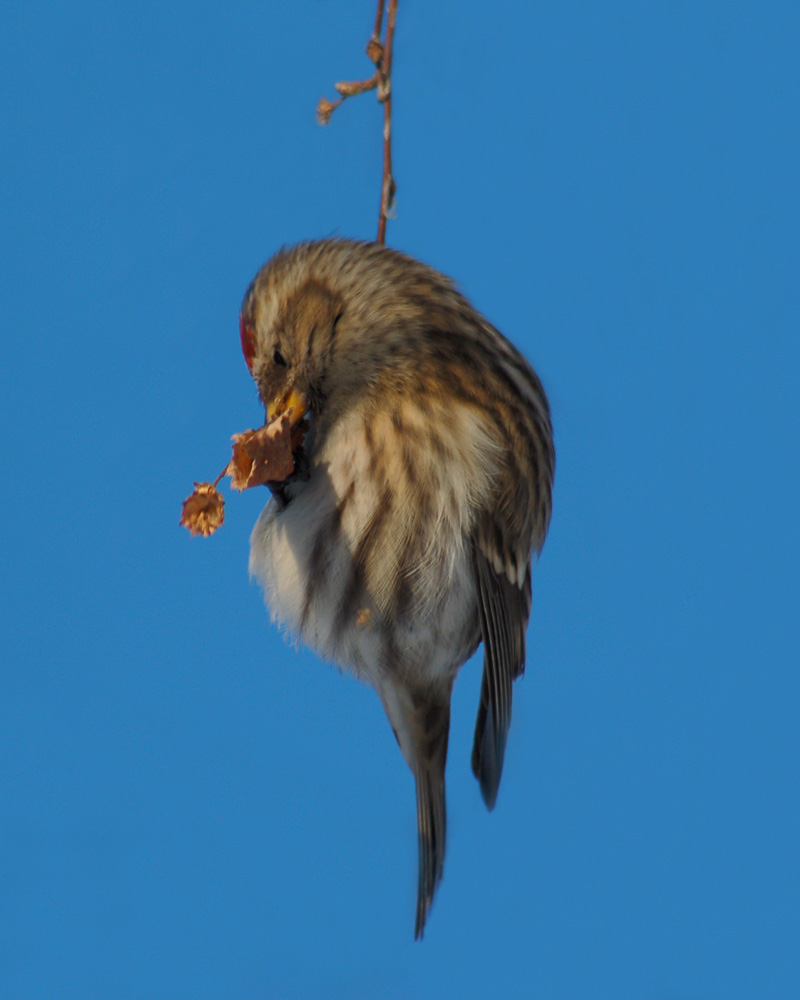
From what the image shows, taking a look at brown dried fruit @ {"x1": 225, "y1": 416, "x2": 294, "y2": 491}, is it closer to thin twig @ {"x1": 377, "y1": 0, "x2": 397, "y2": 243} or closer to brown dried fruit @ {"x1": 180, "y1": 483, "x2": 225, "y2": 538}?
brown dried fruit @ {"x1": 180, "y1": 483, "x2": 225, "y2": 538}

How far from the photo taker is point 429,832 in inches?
90.4

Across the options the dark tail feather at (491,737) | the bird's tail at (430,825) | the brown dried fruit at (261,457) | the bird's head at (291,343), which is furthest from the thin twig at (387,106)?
the bird's tail at (430,825)

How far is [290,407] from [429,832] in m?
0.88

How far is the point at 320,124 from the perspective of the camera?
183 centimetres

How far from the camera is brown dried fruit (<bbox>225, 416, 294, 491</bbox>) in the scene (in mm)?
1755

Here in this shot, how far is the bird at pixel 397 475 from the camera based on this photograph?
2016 mm

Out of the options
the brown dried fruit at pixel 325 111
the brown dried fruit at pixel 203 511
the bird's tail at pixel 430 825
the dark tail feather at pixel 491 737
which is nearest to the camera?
the brown dried fruit at pixel 203 511

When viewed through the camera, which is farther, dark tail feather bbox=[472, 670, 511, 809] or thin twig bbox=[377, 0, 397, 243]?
dark tail feather bbox=[472, 670, 511, 809]

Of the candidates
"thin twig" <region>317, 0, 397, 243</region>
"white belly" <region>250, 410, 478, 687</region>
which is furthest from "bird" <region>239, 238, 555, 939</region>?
"thin twig" <region>317, 0, 397, 243</region>

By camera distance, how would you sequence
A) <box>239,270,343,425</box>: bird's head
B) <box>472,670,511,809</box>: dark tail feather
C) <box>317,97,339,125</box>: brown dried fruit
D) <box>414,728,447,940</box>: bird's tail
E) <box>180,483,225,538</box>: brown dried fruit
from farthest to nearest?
<box>414,728,447,940</box>: bird's tail < <box>472,670,511,809</box>: dark tail feather < <box>239,270,343,425</box>: bird's head < <box>317,97,339,125</box>: brown dried fruit < <box>180,483,225,538</box>: brown dried fruit

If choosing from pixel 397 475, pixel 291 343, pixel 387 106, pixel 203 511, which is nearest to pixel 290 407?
pixel 291 343

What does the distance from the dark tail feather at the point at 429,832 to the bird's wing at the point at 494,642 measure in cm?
16

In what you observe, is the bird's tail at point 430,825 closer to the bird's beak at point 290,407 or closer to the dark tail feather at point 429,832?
the dark tail feather at point 429,832

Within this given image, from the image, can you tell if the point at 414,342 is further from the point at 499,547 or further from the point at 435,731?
the point at 435,731
